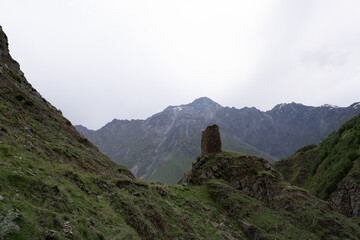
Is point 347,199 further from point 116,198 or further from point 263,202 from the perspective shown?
point 116,198

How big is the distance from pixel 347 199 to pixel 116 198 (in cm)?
7101

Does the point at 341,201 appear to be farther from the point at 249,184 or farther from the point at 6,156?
the point at 6,156

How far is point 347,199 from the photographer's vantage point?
57.3 metres

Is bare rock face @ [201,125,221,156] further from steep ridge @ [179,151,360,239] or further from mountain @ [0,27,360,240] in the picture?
mountain @ [0,27,360,240]

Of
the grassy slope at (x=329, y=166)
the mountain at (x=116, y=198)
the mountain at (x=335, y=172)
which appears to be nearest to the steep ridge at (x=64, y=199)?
the mountain at (x=116, y=198)

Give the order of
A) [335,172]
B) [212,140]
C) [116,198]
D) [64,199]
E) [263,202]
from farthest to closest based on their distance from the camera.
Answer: [335,172]
[212,140]
[263,202]
[116,198]
[64,199]

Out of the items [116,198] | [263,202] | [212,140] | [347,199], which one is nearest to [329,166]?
[347,199]

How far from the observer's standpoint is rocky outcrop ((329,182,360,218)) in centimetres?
5365

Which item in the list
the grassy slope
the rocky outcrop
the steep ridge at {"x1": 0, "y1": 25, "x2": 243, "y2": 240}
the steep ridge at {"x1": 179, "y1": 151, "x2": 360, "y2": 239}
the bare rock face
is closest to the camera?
the steep ridge at {"x1": 0, "y1": 25, "x2": 243, "y2": 240}

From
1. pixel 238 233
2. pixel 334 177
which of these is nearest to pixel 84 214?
pixel 238 233

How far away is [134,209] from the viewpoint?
1844 cm

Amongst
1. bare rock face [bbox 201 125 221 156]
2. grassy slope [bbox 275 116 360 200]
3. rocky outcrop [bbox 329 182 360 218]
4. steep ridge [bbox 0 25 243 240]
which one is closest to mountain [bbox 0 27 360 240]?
steep ridge [bbox 0 25 243 240]

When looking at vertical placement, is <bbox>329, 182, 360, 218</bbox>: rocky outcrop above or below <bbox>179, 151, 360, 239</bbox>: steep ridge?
above

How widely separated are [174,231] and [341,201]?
6461 centimetres
